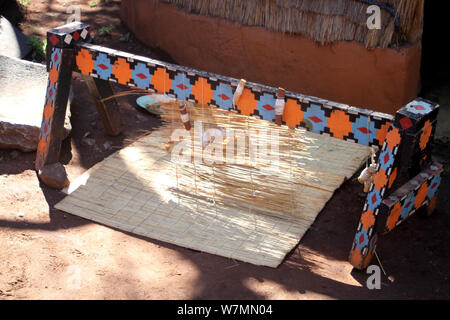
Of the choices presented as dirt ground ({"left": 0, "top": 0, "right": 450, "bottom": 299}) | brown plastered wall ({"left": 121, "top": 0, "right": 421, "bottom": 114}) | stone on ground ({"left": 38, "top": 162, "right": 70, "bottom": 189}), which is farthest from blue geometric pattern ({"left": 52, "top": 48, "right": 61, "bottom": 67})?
brown plastered wall ({"left": 121, "top": 0, "right": 421, "bottom": 114})

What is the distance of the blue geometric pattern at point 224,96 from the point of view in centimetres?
353

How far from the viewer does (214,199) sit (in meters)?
4.07

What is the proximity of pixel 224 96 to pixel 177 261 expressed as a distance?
108 centimetres

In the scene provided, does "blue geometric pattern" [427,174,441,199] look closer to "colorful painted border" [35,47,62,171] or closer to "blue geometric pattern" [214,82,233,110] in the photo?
"blue geometric pattern" [214,82,233,110]

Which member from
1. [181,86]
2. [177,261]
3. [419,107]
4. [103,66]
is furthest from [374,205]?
[103,66]

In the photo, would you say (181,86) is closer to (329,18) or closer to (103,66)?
(103,66)

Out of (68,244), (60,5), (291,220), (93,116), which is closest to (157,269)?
(68,244)

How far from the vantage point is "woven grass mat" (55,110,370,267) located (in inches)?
145

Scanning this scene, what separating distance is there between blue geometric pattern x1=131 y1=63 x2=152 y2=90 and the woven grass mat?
2.55 feet

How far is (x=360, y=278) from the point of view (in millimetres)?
3289

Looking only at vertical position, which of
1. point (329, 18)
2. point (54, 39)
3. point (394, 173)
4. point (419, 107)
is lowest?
point (394, 173)

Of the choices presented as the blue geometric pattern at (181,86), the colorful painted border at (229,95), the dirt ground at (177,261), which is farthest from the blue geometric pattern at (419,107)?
Result: the blue geometric pattern at (181,86)

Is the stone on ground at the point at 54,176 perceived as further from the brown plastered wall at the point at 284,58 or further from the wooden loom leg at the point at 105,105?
the brown plastered wall at the point at 284,58

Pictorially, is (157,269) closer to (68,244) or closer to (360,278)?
(68,244)
